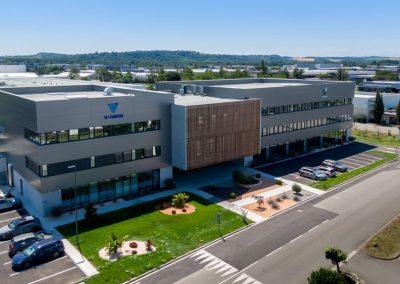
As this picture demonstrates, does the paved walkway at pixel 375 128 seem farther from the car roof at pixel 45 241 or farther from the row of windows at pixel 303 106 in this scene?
the car roof at pixel 45 241

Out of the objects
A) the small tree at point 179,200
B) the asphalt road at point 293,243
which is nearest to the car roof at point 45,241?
the asphalt road at point 293,243

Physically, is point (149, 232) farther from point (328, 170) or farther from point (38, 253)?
point (328, 170)

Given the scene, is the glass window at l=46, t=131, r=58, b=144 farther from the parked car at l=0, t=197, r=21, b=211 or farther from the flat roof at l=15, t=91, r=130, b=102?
the parked car at l=0, t=197, r=21, b=211

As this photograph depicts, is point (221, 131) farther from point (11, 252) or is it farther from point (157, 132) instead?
point (11, 252)

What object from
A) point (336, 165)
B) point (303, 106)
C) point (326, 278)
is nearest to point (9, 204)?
point (326, 278)

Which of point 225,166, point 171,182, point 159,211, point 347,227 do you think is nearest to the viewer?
point 347,227

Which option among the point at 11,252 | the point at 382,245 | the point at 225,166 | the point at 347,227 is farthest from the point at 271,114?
the point at 11,252

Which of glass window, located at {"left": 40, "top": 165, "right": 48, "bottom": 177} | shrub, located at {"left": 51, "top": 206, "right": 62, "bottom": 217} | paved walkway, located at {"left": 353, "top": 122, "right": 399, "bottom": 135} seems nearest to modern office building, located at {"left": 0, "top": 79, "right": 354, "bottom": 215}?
glass window, located at {"left": 40, "top": 165, "right": 48, "bottom": 177}
